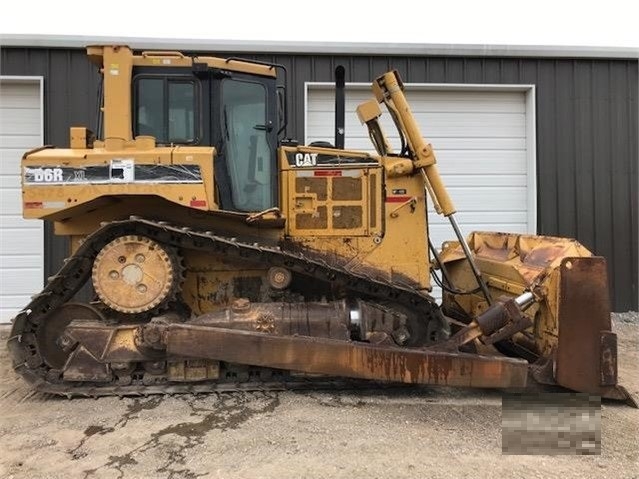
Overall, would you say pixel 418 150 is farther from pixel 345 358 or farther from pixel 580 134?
pixel 580 134

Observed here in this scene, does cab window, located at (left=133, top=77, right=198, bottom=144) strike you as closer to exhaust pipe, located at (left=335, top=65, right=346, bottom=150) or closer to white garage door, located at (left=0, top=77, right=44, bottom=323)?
exhaust pipe, located at (left=335, top=65, right=346, bottom=150)

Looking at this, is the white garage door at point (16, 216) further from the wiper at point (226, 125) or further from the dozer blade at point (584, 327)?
the dozer blade at point (584, 327)

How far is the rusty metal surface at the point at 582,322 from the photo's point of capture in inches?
158

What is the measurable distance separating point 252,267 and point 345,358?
1.29 metres

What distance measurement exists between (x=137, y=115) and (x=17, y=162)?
475cm

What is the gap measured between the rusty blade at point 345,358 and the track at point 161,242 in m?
0.54

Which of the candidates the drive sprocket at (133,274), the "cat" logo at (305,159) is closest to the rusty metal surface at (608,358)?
the "cat" logo at (305,159)

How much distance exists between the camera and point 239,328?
422cm

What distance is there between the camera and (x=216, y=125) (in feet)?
15.4

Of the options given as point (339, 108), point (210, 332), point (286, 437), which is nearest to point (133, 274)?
point (210, 332)

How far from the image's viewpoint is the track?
4332 mm

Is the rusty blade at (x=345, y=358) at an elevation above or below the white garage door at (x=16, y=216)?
below

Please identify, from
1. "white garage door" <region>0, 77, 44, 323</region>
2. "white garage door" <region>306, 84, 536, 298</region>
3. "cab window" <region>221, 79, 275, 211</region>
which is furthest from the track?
"white garage door" <region>306, 84, 536, 298</region>

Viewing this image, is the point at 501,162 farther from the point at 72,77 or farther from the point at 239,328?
the point at 72,77
